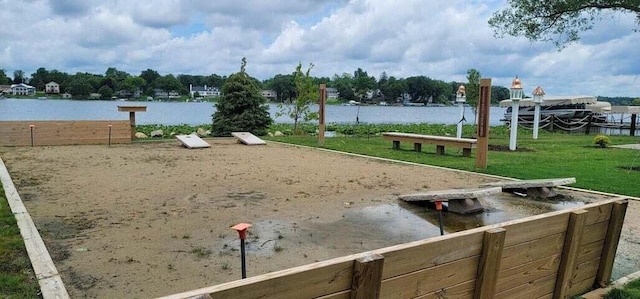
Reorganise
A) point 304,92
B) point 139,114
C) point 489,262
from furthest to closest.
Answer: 1. point 139,114
2. point 304,92
3. point 489,262

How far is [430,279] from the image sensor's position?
280 centimetres

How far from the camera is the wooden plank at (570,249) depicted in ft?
12.2

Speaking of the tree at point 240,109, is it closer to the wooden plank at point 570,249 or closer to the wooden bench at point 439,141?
the wooden bench at point 439,141

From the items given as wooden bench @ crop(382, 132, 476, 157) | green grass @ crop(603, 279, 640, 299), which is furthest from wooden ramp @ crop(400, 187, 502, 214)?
wooden bench @ crop(382, 132, 476, 157)

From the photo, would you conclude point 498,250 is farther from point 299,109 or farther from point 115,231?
point 299,109

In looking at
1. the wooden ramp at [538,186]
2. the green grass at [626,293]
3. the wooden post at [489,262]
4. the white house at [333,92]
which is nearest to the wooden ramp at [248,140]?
the wooden ramp at [538,186]

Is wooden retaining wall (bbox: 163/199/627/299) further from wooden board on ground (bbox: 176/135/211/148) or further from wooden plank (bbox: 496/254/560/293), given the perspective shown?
wooden board on ground (bbox: 176/135/211/148)

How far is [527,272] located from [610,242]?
1.28m

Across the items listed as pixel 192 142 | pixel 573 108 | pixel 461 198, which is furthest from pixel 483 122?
pixel 573 108

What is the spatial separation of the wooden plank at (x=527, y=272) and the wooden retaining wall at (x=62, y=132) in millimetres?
15046

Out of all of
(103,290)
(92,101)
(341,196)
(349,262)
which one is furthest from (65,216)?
(92,101)

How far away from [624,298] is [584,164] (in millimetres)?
8778

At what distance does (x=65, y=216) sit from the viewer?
6.01 meters

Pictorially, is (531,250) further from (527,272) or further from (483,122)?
(483,122)
